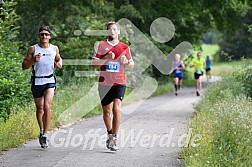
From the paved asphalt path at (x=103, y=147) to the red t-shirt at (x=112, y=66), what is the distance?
1181 millimetres

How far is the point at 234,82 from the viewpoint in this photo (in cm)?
1841

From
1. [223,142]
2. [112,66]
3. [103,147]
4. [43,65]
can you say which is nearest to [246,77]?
[103,147]

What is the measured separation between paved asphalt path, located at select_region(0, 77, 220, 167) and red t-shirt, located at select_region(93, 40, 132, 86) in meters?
1.18

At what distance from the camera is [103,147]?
1079cm

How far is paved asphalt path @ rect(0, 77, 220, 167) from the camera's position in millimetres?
9328

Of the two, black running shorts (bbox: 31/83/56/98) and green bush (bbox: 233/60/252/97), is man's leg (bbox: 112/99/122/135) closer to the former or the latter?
black running shorts (bbox: 31/83/56/98)

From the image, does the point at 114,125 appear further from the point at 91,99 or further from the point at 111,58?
the point at 91,99

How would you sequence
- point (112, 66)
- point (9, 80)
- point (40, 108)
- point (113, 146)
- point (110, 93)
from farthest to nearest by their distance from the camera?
point (9, 80)
point (40, 108)
point (110, 93)
point (112, 66)
point (113, 146)

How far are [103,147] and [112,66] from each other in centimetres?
145

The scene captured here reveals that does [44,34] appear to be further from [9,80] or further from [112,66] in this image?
[9,80]

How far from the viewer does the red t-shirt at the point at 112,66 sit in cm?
1049

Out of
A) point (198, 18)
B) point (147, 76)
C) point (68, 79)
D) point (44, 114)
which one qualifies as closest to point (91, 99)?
point (68, 79)

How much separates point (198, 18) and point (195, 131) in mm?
26881

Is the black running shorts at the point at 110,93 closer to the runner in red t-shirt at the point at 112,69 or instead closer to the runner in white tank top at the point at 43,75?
the runner in red t-shirt at the point at 112,69
